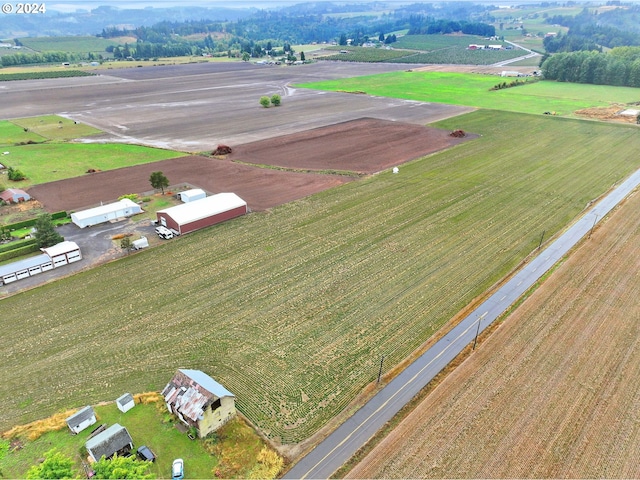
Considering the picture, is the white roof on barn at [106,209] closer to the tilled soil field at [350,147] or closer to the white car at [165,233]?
the white car at [165,233]

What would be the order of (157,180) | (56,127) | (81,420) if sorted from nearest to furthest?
(81,420), (157,180), (56,127)

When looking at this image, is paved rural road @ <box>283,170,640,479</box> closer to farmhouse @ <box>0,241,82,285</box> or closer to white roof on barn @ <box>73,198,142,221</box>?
farmhouse @ <box>0,241,82,285</box>

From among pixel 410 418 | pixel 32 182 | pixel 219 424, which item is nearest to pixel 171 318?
pixel 219 424

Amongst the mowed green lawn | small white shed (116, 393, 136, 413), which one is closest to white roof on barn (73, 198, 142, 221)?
small white shed (116, 393, 136, 413)

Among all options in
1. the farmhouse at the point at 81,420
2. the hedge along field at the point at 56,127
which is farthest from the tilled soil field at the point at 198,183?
the farmhouse at the point at 81,420

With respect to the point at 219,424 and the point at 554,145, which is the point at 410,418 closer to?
the point at 219,424

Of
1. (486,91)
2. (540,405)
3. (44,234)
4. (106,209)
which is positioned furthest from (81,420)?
(486,91)

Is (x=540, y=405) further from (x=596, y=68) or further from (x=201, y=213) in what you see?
(x=596, y=68)
